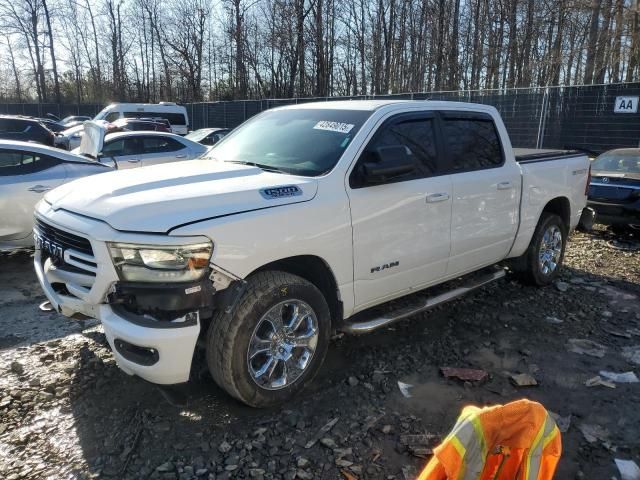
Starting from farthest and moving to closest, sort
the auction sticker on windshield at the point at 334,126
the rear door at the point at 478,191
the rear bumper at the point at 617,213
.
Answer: the rear bumper at the point at 617,213, the rear door at the point at 478,191, the auction sticker on windshield at the point at 334,126

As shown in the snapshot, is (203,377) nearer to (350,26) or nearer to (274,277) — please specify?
(274,277)

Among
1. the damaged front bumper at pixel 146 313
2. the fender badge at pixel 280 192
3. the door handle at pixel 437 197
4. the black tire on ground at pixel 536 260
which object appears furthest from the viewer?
the black tire on ground at pixel 536 260

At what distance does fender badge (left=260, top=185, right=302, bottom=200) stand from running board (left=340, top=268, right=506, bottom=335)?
1.05 m

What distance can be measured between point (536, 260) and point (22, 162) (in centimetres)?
605

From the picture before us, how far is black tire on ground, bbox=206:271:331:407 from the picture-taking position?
2990 millimetres

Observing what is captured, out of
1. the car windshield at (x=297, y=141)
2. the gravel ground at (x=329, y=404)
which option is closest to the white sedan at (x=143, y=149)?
the gravel ground at (x=329, y=404)

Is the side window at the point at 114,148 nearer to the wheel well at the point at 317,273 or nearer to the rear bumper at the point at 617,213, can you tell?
the wheel well at the point at 317,273

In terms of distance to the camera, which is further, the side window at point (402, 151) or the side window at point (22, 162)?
the side window at point (22, 162)

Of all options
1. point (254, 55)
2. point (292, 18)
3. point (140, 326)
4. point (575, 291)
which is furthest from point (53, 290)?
point (254, 55)

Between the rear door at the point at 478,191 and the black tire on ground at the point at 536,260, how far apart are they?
58 centimetres

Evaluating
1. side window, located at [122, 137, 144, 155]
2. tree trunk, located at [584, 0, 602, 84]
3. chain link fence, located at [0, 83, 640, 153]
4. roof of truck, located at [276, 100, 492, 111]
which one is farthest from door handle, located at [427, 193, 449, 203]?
tree trunk, located at [584, 0, 602, 84]

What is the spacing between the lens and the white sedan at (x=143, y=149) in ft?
32.6

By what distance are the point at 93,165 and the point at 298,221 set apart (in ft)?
15.1

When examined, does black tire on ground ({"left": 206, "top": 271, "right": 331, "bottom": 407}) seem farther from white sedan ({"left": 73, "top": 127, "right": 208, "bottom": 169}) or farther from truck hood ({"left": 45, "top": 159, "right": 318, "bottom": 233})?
white sedan ({"left": 73, "top": 127, "right": 208, "bottom": 169})
